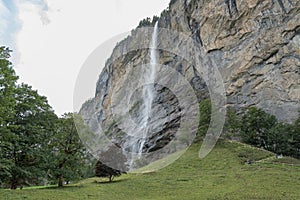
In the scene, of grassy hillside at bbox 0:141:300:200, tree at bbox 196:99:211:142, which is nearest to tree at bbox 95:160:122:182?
grassy hillside at bbox 0:141:300:200

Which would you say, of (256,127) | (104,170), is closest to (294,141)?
(256,127)

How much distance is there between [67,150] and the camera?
3209 cm

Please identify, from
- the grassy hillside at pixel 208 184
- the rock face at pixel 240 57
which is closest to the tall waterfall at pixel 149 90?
the rock face at pixel 240 57

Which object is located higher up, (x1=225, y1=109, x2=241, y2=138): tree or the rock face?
the rock face

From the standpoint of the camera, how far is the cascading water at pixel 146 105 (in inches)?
2992

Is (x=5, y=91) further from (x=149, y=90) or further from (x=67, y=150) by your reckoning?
(x=149, y=90)

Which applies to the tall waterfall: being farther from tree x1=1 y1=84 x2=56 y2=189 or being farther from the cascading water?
tree x1=1 y1=84 x2=56 y2=189

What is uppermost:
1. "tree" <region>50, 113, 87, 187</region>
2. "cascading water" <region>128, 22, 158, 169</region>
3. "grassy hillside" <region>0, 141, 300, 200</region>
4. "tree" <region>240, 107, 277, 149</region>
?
"cascading water" <region>128, 22, 158, 169</region>

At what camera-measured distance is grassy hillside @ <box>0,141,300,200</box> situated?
77.0ft

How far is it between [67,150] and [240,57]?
181 ft

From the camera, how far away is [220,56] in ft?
265

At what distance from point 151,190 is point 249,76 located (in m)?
53.5

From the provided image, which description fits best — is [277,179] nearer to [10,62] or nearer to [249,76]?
[10,62]

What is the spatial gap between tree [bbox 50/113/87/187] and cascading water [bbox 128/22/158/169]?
3530 cm
